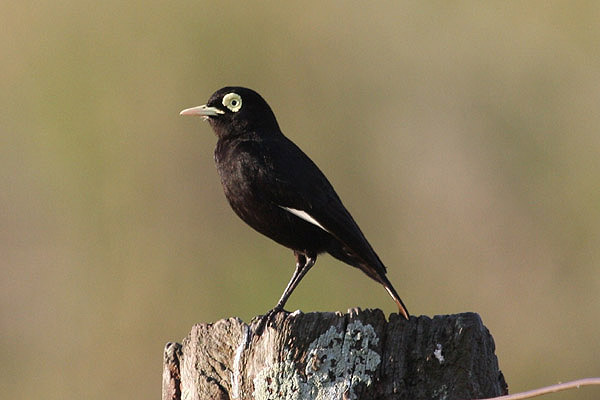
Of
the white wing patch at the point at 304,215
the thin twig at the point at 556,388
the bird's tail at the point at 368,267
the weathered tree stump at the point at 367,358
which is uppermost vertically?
the white wing patch at the point at 304,215

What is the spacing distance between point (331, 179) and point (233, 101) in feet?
15.6

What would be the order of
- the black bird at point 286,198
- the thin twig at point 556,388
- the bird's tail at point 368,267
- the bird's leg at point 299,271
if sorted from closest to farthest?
1. the thin twig at point 556,388
2. the bird's tail at point 368,267
3. the black bird at point 286,198
4. the bird's leg at point 299,271

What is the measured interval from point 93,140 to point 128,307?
2.22 meters

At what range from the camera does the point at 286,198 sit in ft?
19.0

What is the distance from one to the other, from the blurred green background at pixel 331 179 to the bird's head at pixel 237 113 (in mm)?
4038

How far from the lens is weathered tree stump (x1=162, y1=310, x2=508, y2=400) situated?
4.25m

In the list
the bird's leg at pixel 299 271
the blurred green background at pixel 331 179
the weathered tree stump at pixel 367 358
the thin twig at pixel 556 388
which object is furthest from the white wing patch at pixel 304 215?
the blurred green background at pixel 331 179

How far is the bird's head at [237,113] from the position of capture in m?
6.29

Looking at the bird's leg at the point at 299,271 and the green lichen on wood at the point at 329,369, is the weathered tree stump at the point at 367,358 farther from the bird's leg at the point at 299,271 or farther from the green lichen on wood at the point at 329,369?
the bird's leg at the point at 299,271

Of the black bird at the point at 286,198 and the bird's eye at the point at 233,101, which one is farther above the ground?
the bird's eye at the point at 233,101

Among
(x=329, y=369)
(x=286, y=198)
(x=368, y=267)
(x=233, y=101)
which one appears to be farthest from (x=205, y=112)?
(x=329, y=369)

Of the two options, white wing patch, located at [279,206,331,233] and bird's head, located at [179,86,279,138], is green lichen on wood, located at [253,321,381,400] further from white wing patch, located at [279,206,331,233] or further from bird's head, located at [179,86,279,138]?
bird's head, located at [179,86,279,138]

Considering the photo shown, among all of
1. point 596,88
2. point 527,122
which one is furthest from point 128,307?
point 596,88

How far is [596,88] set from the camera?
1227 centimetres
